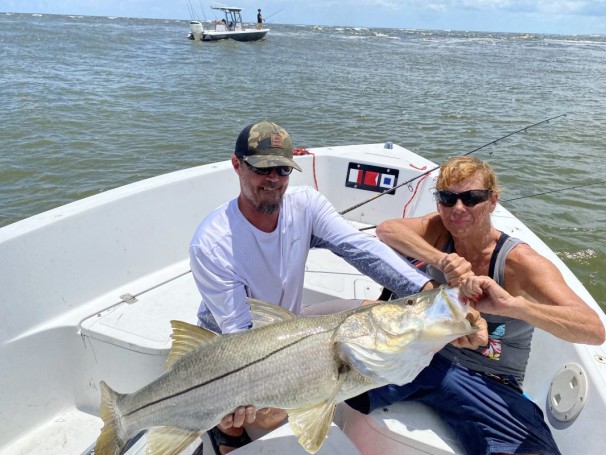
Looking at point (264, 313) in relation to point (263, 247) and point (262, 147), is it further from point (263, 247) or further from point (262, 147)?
point (262, 147)

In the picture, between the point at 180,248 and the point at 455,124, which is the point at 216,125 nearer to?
the point at 455,124

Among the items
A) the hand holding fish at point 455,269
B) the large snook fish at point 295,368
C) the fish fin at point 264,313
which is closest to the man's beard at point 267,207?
the fish fin at point 264,313

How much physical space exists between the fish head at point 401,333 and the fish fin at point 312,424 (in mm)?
217

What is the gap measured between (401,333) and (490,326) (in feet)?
3.05

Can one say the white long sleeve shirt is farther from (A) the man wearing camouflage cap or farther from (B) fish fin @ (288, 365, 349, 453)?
(B) fish fin @ (288, 365, 349, 453)

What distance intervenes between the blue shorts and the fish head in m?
0.70

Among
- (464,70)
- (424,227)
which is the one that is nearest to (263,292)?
(424,227)

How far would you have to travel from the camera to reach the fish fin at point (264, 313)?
2.12m

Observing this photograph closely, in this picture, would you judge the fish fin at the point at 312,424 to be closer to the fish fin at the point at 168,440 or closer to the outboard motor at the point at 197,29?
the fish fin at the point at 168,440

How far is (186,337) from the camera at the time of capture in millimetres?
2107

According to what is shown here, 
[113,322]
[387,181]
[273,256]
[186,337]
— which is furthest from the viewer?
[387,181]

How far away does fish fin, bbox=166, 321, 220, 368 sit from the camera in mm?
2094

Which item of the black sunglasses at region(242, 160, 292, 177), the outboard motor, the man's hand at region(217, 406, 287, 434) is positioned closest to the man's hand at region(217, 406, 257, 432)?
the man's hand at region(217, 406, 287, 434)

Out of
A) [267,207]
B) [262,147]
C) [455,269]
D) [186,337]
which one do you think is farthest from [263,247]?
[455,269]
